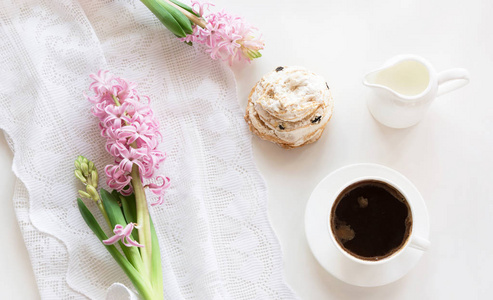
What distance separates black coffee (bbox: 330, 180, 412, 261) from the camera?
4.32 feet

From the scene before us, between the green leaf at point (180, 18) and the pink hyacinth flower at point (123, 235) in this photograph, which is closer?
the pink hyacinth flower at point (123, 235)

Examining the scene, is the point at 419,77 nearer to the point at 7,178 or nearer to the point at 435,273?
the point at 435,273

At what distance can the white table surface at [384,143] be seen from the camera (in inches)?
56.4

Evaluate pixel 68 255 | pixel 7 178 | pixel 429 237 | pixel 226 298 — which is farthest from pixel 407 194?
pixel 7 178

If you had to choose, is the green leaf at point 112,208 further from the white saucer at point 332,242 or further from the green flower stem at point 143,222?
the white saucer at point 332,242

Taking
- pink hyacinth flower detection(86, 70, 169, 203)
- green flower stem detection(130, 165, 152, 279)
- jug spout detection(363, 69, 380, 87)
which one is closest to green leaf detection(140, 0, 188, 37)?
pink hyacinth flower detection(86, 70, 169, 203)

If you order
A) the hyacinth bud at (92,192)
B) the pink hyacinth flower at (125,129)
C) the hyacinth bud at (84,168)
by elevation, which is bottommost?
the hyacinth bud at (92,192)

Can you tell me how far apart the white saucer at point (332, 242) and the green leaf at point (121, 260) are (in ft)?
1.28

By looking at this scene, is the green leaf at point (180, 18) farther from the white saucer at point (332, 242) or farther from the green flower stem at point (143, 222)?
the white saucer at point (332, 242)

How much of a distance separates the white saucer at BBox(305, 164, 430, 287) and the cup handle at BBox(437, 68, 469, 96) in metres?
0.22

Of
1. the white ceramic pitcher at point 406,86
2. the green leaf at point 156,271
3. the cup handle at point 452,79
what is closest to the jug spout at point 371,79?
the white ceramic pitcher at point 406,86

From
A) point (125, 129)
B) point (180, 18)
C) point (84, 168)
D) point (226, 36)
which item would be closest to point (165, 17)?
point (180, 18)

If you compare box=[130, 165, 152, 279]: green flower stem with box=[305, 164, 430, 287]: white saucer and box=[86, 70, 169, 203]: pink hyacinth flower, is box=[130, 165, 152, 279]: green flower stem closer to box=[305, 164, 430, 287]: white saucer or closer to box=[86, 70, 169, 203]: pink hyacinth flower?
box=[86, 70, 169, 203]: pink hyacinth flower

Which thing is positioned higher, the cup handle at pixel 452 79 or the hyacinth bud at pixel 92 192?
the cup handle at pixel 452 79
